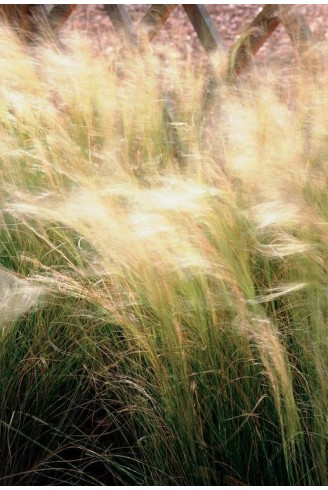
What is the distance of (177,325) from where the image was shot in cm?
142

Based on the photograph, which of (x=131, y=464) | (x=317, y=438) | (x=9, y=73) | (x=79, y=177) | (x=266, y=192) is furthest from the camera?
(x=9, y=73)

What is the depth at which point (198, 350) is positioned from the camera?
4.88 ft

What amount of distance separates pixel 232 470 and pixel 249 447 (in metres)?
0.05

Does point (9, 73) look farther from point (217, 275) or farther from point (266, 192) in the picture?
point (217, 275)

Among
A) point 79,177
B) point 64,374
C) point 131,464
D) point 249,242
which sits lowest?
point 131,464

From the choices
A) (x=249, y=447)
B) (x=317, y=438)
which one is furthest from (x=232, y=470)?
(x=317, y=438)

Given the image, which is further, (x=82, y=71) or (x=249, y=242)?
(x=82, y=71)

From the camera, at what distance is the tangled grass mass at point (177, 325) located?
1.43 meters

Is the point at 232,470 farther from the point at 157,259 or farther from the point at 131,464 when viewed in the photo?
the point at 157,259

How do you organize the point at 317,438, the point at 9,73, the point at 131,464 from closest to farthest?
the point at 317,438 < the point at 131,464 < the point at 9,73

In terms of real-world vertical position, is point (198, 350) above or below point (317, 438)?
above

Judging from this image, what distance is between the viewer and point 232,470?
145 centimetres

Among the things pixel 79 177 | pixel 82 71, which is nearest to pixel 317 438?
pixel 79 177

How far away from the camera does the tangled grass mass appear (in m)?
1.43
